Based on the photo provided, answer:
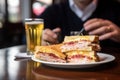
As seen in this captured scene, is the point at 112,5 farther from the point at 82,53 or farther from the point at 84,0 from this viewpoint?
the point at 82,53

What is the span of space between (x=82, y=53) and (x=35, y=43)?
13.8 inches

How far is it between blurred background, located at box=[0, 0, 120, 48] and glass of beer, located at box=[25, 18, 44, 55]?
3.09 meters

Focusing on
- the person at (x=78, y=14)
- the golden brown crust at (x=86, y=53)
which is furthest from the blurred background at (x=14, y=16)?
the golden brown crust at (x=86, y=53)

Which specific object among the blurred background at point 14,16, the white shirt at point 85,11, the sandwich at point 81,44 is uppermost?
the white shirt at point 85,11

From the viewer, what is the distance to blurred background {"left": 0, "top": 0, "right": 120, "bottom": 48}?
14.6 ft

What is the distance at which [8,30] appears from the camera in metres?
4.53

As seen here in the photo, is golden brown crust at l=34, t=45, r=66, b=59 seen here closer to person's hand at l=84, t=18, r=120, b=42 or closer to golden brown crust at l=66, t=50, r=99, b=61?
golden brown crust at l=66, t=50, r=99, b=61

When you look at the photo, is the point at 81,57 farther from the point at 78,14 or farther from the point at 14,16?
the point at 14,16

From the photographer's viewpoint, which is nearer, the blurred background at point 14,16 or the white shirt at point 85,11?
the white shirt at point 85,11

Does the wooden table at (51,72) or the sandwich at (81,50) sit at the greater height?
the sandwich at (81,50)

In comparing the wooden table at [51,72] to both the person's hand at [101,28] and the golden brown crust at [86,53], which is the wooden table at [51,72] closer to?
the golden brown crust at [86,53]

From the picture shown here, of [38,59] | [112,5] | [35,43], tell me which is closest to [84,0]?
[112,5]

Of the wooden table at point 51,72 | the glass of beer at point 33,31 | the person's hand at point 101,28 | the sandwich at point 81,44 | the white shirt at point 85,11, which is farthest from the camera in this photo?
the white shirt at point 85,11

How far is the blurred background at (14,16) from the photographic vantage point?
14.6 ft
